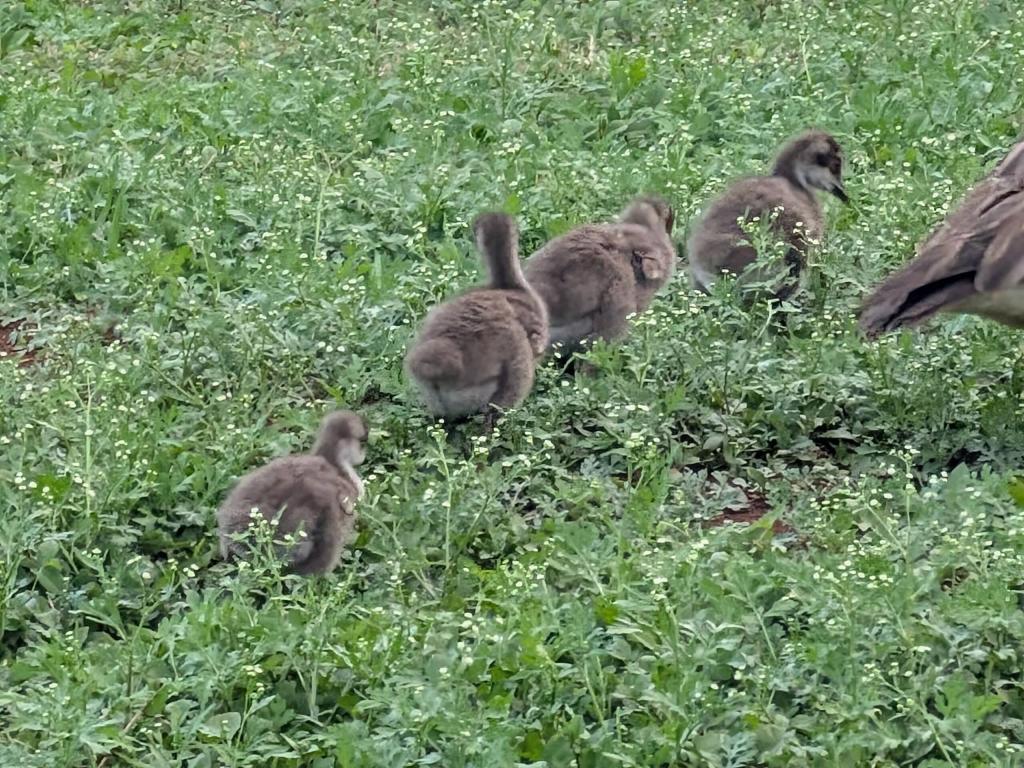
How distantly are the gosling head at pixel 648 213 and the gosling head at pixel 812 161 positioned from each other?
572 millimetres

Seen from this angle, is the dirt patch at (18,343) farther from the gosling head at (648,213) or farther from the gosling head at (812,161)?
the gosling head at (812,161)

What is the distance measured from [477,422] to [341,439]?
28.9 inches

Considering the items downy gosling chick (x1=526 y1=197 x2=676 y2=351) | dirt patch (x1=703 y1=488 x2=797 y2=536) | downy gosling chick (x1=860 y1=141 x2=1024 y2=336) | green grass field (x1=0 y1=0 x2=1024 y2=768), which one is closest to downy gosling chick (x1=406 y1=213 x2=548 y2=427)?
green grass field (x1=0 y1=0 x2=1024 y2=768)

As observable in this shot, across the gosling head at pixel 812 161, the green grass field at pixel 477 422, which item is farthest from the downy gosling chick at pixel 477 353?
the gosling head at pixel 812 161

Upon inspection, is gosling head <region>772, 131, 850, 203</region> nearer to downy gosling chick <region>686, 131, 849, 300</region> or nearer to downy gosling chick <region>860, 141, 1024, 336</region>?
downy gosling chick <region>686, 131, 849, 300</region>

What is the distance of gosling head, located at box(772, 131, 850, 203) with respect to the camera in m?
8.74

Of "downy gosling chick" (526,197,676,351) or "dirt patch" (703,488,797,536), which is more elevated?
"downy gosling chick" (526,197,676,351)

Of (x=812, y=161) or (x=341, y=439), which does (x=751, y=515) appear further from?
(x=812, y=161)

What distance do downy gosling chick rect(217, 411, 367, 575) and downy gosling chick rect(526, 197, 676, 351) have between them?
1467mm

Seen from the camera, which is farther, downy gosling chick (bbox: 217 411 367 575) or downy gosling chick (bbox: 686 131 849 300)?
downy gosling chick (bbox: 686 131 849 300)

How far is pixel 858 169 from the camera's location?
9508mm

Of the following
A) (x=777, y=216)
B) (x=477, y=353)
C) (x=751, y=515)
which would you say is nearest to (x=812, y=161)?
(x=777, y=216)

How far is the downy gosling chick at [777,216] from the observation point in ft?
27.2

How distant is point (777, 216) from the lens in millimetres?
8352
